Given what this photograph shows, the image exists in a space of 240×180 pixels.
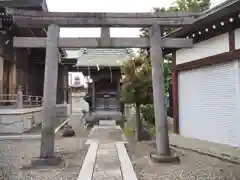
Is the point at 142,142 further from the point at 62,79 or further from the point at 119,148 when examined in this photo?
the point at 62,79

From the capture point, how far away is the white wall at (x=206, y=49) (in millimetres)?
10344

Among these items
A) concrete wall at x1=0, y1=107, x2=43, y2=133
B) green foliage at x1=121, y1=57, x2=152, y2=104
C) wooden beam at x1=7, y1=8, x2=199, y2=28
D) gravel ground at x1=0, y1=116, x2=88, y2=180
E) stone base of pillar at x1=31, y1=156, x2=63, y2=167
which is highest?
wooden beam at x1=7, y1=8, x2=199, y2=28

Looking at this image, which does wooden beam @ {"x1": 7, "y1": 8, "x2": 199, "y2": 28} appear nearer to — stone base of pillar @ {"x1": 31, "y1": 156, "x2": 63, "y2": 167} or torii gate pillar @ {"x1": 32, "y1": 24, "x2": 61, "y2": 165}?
A: torii gate pillar @ {"x1": 32, "y1": 24, "x2": 61, "y2": 165}

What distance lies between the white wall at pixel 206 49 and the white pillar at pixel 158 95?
2762mm

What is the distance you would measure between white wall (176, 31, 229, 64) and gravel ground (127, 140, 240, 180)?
3657 millimetres

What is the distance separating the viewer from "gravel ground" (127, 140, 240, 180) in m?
6.73

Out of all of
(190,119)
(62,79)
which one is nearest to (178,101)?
(190,119)

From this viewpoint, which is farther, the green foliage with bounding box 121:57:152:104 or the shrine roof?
the shrine roof

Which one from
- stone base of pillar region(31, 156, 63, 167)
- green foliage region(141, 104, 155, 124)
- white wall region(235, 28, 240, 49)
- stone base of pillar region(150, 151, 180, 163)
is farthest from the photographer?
green foliage region(141, 104, 155, 124)

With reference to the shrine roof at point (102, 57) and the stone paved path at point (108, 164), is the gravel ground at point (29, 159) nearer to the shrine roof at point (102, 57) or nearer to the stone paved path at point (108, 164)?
the stone paved path at point (108, 164)

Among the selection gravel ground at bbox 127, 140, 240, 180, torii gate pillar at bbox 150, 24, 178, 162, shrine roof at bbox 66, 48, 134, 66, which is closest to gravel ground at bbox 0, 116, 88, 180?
gravel ground at bbox 127, 140, 240, 180

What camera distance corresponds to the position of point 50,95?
27.9 feet

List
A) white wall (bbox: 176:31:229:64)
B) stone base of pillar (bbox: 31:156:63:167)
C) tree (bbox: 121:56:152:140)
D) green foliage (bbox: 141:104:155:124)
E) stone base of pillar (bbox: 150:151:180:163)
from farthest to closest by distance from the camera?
green foliage (bbox: 141:104:155:124) → tree (bbox: 121:56:152:140) → white wall (bbox: 176:31:229:64) → stone base of pillar (bbox: 150:151:180:163) → stone base of pillar (bbox: 31:156:63:167)

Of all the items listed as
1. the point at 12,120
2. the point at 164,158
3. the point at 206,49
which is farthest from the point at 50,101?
the point at 12,120
